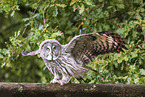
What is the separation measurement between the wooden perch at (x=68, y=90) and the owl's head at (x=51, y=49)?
31 cm

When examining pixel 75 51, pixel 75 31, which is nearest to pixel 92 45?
pixel 75 51

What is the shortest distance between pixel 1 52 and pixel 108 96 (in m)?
1.64

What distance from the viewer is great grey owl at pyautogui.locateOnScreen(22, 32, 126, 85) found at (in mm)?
1704

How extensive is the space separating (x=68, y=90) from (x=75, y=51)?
43 centimetres

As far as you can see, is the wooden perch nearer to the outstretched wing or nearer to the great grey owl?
the great grey owl

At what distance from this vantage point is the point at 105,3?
117 inches

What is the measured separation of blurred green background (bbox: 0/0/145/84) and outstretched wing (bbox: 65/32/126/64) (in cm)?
58

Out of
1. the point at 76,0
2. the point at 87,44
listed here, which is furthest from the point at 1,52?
the point at 87,44

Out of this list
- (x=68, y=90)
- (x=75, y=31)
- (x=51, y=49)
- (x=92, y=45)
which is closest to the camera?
(x=68, y=90)

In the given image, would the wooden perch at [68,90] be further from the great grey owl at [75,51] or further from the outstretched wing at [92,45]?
the outstretched wing at [92,45]

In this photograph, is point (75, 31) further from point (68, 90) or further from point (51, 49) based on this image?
point (68, 90)

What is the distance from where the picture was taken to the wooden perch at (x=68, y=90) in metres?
1.42

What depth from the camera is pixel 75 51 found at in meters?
1.80

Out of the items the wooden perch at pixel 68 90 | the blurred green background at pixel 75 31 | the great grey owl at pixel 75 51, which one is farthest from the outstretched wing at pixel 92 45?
the blurred green background at pixel 75 31
